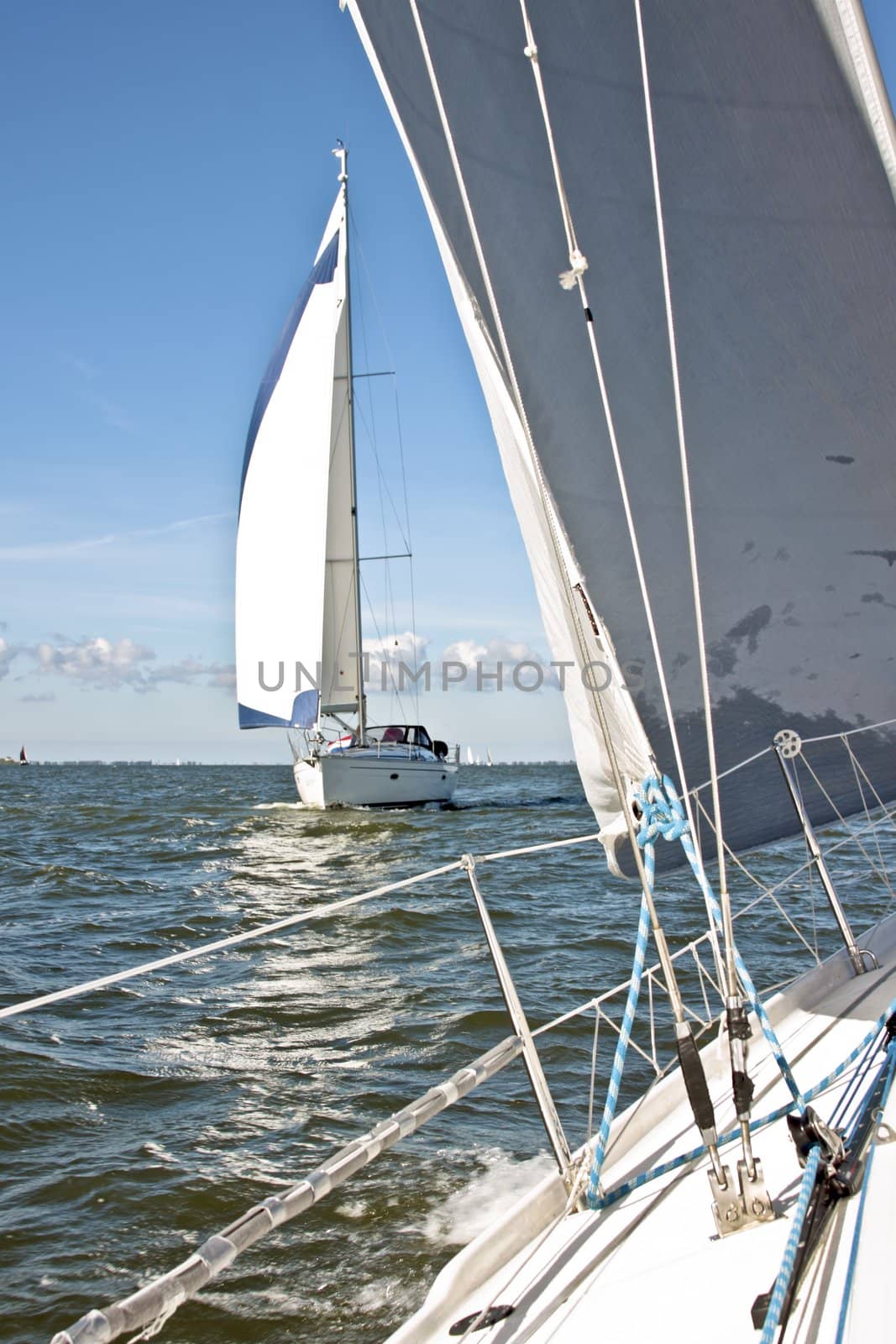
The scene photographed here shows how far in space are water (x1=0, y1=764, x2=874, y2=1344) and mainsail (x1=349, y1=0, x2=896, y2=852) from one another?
157 cm

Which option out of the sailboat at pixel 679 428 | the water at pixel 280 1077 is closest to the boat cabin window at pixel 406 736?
the water at pixel 280 1077

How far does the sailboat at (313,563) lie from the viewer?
67.2ft

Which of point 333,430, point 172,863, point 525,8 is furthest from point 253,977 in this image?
point 333,430

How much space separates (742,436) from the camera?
3.04 m

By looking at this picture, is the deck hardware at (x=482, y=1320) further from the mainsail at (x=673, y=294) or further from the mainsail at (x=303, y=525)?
the mainsail at (x=303, y=525)

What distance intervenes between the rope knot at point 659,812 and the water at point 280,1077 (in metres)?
1.52

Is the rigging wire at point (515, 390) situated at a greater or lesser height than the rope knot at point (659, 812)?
greater

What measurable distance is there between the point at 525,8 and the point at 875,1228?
275 centimetres

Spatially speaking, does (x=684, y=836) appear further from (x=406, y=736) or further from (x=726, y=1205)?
(x=406, y=736)

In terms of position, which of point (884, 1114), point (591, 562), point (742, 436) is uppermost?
point (742, 436)

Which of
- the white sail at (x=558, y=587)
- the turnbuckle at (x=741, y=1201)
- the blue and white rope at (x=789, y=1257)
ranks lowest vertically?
the turnbuckle at (x=741, y=1201)

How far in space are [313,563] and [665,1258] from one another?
19.1m

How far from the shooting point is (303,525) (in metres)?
20.5

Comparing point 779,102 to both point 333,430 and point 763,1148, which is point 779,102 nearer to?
→ point 763,1148
